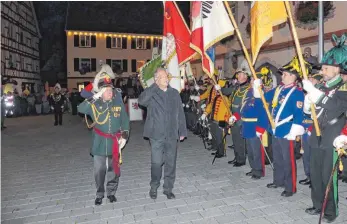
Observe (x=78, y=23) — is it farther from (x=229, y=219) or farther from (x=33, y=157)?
(x=229, y=219)

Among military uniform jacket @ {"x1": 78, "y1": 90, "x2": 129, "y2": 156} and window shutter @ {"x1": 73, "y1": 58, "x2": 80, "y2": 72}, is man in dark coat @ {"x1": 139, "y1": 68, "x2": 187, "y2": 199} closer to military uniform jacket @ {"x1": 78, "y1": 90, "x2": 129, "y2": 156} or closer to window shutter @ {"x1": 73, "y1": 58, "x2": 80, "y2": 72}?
military uniform jacket @ {"x1": 78, "y1": 90, "x2": 129, "y2": 156}

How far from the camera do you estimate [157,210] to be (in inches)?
189

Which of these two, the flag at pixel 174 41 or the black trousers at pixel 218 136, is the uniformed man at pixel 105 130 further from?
the black trousers at pixel 218 136

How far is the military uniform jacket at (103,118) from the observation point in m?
5.02

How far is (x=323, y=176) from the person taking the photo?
4.37 metres

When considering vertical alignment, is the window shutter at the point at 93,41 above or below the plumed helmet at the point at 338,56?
above

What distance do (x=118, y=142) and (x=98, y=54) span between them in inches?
1439

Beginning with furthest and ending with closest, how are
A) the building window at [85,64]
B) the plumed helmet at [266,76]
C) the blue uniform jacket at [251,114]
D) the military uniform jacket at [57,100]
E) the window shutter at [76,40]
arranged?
the building window at [85,64]
the window shutter at [76,40]
the military uniform jacket at [57,100]
the plumed helmet at [266,76]
the blue uniform jacket at [251,114]

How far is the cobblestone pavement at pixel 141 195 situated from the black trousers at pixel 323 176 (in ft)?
0.87

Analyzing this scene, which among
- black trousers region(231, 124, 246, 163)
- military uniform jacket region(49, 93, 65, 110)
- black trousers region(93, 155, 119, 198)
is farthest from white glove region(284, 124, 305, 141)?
military uniform jacket region(49, 93, 65, 110)

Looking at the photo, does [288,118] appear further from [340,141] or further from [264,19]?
[264,19]

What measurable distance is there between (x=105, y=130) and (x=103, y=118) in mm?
194

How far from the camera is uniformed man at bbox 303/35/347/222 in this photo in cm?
413

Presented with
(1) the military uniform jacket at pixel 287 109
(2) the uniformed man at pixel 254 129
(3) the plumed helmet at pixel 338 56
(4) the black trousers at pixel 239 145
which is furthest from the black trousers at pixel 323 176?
(4) the black trousers at pixel 239 145
